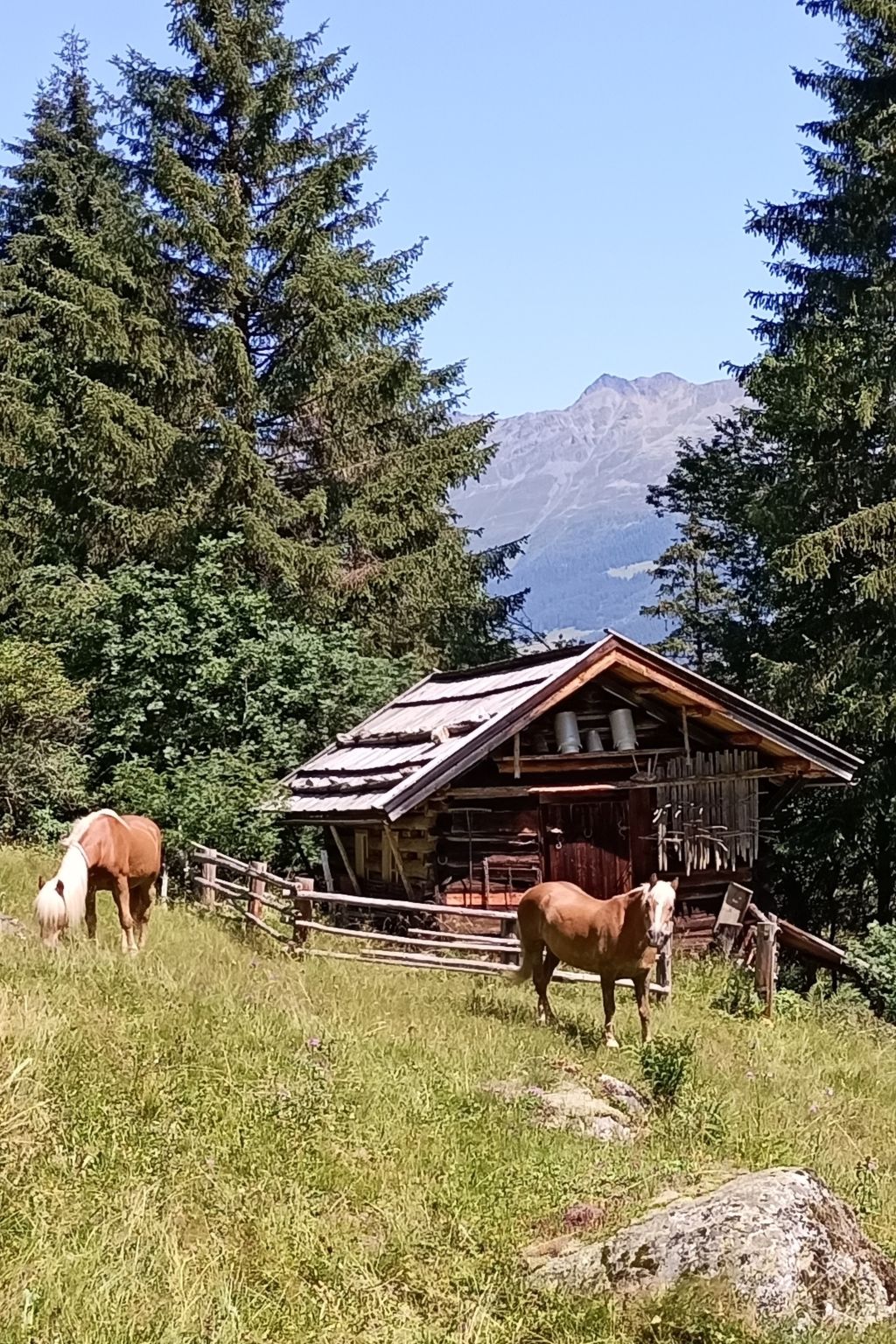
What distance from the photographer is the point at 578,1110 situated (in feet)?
26.2

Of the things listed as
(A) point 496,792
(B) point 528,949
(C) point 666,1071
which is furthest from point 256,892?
(C) point 666,1071

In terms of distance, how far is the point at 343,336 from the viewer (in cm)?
2358

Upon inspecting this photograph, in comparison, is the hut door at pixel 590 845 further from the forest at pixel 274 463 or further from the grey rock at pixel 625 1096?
the grey rock at pixel 625 1096

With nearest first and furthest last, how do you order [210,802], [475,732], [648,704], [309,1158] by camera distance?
[309,1158]
[475,732]
[648,704]
[210,802]

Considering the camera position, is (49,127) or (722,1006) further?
(49,127)

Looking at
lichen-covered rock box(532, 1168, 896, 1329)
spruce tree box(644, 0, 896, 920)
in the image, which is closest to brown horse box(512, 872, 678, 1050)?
lichen-covered rock box(532, 1168, 896, 1329)

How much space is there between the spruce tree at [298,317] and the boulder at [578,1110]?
15.5m

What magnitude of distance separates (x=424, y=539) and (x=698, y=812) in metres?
10.0

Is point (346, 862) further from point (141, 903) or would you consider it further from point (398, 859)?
point (141, 903)

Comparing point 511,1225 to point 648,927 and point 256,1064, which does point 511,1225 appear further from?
point 648,927

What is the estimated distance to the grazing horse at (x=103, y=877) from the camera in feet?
33.2

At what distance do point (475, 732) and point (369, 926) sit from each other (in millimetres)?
3457

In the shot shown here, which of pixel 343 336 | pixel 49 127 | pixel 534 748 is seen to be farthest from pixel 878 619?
pixel 49 127

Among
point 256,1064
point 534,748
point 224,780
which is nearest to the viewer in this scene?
point 256,1064
